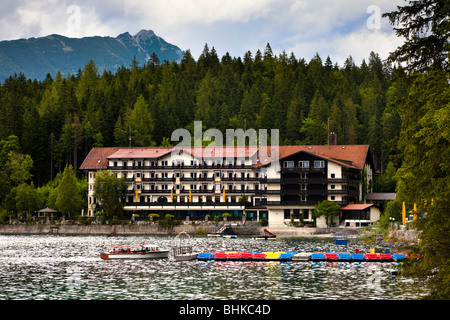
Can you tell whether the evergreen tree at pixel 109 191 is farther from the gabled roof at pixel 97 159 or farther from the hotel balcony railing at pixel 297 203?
the hotel balcony railing at pixel 297 203

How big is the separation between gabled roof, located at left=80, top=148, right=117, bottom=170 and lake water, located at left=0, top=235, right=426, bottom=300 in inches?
2693

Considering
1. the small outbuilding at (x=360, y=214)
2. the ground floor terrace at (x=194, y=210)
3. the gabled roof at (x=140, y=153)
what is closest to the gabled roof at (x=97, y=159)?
the gabled roof at (x=140, y=153)

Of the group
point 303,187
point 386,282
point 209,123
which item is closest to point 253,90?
point 209,123

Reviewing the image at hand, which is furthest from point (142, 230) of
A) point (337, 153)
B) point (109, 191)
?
point (337, 153)

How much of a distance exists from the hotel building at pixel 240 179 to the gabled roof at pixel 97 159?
7.6 inches

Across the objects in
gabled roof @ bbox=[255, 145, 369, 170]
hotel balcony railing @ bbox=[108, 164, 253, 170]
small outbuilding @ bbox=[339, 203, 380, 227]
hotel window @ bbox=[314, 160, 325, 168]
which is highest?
gabled roof @ bbox=[255, 145, 369, 170]

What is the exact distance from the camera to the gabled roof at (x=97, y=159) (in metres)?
139

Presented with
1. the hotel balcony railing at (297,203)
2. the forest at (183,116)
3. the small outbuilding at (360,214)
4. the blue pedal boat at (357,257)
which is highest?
the forest at (183,116)

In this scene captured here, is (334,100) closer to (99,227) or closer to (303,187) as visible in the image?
(303,187)

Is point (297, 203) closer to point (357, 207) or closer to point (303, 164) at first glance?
point (303, 164)

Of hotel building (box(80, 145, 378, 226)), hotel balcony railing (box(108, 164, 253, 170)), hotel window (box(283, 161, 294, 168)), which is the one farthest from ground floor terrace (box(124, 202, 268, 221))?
hotel window (box(283, 161, 294, 168))

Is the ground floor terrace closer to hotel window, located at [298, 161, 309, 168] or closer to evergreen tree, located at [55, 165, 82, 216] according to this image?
evergreen tree, located at [55, 165, 82, 216]

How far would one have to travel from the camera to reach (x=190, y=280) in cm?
4891

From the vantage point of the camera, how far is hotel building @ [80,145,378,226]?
118 metres
